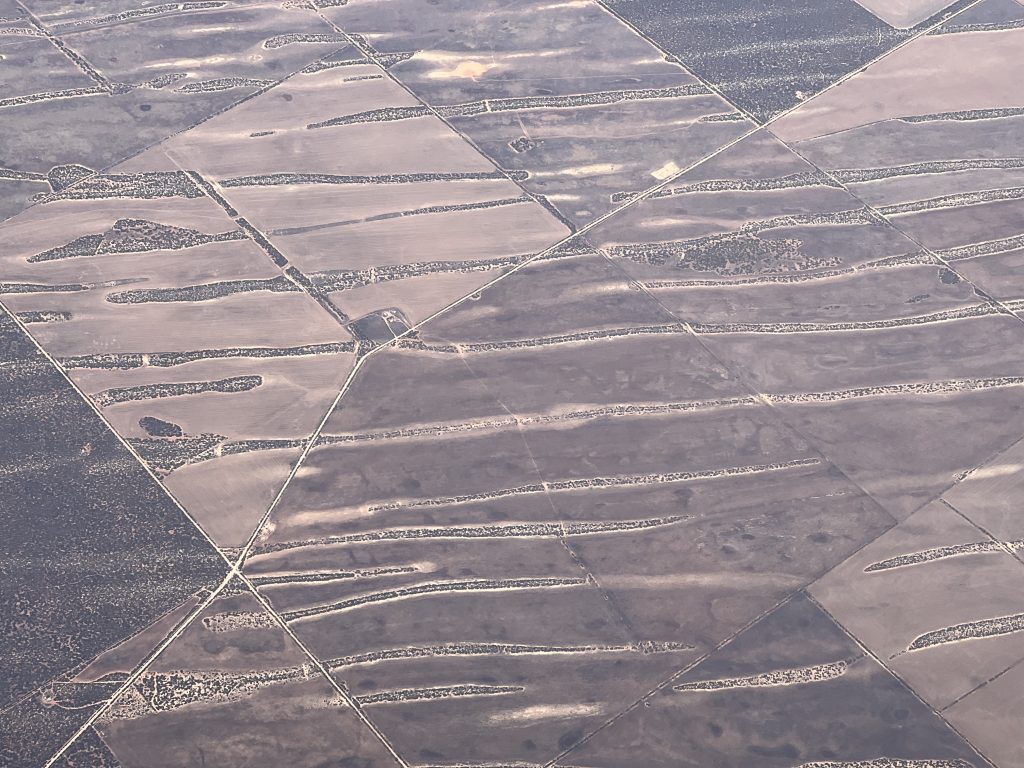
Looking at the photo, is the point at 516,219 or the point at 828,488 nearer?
the point at 828,488

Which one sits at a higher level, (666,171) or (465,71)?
(465,71)

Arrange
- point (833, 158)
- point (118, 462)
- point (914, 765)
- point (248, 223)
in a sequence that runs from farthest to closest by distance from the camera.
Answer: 1. point (833, 158)
2. point (248, 223)
3. point (118, 462)
4. point (914, 765)

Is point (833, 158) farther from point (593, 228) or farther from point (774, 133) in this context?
point (593, 228)

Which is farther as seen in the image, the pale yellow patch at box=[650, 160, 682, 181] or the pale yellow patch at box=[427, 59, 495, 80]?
the pale yellow patch at box=[427, 59, 495, 80]

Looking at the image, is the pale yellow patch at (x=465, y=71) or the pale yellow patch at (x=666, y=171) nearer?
the pale yellow patch at (x=666, y=171)

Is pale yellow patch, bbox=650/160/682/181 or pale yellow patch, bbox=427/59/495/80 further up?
pale yellow patch, bbox=427/59/495/80

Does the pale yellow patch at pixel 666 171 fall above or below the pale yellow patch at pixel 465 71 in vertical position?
below

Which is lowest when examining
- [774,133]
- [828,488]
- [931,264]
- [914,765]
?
[914,765]

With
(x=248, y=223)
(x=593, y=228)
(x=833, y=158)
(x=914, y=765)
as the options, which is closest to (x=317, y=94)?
(x=248, y=223)

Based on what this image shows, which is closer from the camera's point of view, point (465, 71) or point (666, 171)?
point (666, 171)

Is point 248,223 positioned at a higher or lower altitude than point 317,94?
lower

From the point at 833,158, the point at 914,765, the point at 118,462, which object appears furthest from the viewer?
the point at 833,158
